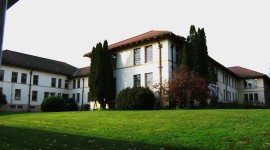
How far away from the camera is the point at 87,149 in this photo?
851cm

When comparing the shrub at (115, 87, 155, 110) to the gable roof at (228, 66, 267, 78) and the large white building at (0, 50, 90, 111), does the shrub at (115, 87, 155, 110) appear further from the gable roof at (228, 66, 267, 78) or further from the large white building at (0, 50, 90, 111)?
the gable roof at (228, 66, 267, 78)

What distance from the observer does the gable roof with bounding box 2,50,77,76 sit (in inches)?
1681

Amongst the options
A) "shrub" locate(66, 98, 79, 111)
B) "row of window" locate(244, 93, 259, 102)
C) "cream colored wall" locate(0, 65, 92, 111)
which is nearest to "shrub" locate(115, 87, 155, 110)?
"shrub" locate(66, 98, 79, 111)

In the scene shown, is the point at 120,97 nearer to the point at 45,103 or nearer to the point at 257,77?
the point at 45,103

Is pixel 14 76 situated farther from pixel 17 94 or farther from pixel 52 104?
pixel 52 104

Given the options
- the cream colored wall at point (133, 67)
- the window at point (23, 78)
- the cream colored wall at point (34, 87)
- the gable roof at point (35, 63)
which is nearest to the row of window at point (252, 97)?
the cream colored wall at point (34, 87)

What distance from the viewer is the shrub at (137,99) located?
2597 cm

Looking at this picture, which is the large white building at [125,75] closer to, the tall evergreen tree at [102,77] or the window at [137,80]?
the window at [137,80]

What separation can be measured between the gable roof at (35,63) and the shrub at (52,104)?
1301 cm

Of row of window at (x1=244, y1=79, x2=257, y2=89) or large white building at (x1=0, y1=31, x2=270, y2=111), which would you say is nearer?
large white building at (x1=0, y1=31, x2=270, y2=111)

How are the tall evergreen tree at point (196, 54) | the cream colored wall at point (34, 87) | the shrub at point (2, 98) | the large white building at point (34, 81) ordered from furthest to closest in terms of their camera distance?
the large white building at point (34, 81) → the cream colored wall at point (34, 87) → the shrub at point (2, 98) → the tall evergreen tree at point (196, 54)

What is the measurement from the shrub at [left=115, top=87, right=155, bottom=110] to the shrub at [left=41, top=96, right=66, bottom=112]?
29.2 feet

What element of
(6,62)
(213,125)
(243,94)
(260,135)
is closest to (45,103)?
(6,62)

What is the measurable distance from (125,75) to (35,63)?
2120 centimetres
